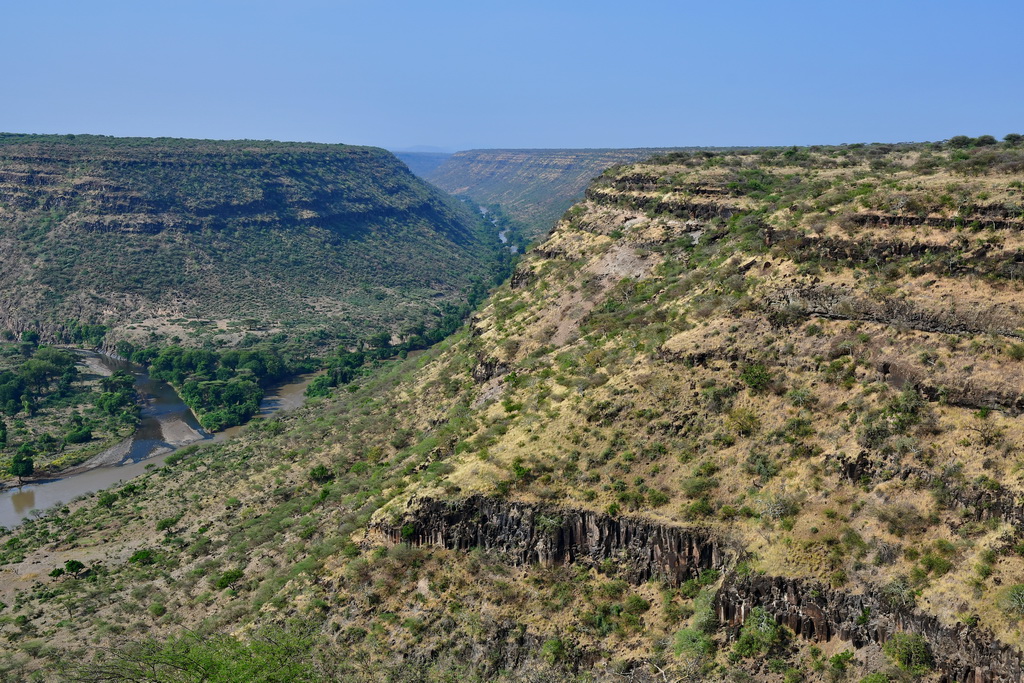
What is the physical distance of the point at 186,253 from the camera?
151 m

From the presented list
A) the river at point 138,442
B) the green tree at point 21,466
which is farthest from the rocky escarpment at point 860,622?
the green tree at point 21,466

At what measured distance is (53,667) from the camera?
38.6 m

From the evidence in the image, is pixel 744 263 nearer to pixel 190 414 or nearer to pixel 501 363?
pixel 501 363

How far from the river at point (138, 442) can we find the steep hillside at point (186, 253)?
54.7 feet

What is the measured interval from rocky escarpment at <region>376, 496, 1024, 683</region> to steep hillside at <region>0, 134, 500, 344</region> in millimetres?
93134

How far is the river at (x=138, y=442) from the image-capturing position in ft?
241

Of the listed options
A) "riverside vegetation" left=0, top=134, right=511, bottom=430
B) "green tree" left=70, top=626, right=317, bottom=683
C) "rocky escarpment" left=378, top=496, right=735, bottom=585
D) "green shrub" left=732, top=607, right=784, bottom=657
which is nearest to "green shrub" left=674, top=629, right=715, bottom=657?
"green shrub" left=732, top=607, right=784, bottom=657

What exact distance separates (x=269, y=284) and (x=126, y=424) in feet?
208

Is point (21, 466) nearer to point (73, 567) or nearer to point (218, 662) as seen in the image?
point (73, 567)

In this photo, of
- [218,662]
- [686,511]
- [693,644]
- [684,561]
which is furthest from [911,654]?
[218,662]

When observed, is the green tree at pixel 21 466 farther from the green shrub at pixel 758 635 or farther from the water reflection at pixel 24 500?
the green shrub at pixel 758 635

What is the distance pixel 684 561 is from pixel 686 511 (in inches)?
92.9

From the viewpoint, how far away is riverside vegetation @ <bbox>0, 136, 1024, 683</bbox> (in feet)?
99.4

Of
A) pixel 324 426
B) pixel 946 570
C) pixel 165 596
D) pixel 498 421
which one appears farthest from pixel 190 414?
pixel 946 570
